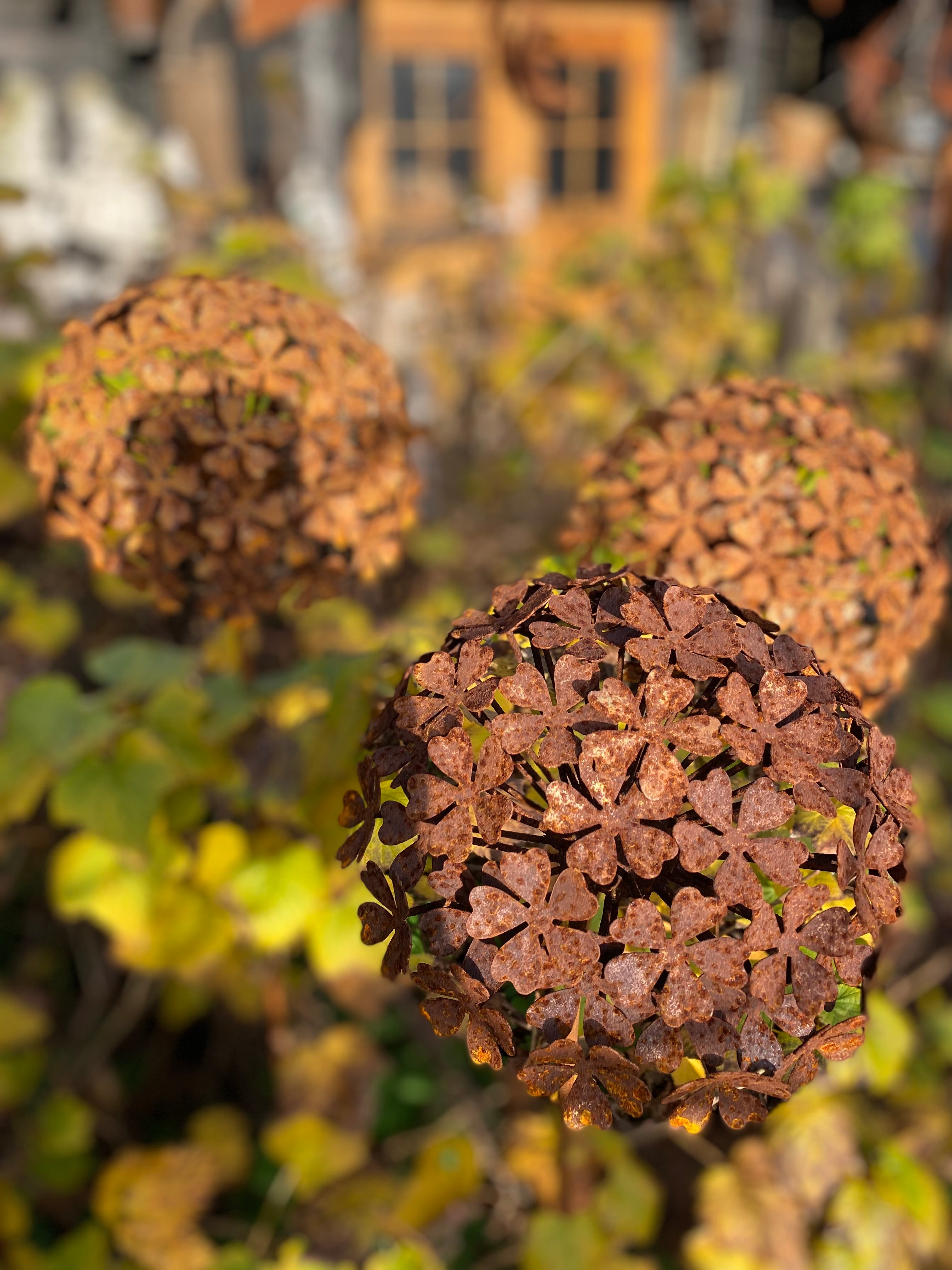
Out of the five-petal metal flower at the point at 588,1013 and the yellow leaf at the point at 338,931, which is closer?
the five-petal metal flower at the point at 588,1013

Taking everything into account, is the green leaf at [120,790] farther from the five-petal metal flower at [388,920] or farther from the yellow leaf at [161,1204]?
the yellow leaf at [161,1204]

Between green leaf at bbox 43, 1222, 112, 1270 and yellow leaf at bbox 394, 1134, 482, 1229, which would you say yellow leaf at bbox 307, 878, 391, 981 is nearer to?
yellow leaf at bbox 394, 1134, 482, 1229

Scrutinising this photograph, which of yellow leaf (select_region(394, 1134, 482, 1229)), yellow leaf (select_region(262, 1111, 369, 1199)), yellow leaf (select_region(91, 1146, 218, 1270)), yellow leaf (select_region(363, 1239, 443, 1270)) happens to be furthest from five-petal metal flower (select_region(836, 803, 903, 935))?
yellow leaf (select_region(91, 1146, 218, 1270))

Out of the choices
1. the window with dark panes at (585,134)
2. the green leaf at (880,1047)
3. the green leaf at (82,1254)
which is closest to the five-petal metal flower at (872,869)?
the green leaf at (880,1047)

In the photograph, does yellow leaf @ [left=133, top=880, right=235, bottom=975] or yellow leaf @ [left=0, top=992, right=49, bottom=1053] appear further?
yellow leaf @ [left=0, top=992, right=49, bottom=1053]

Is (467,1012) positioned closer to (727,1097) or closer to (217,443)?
(727,1097)
